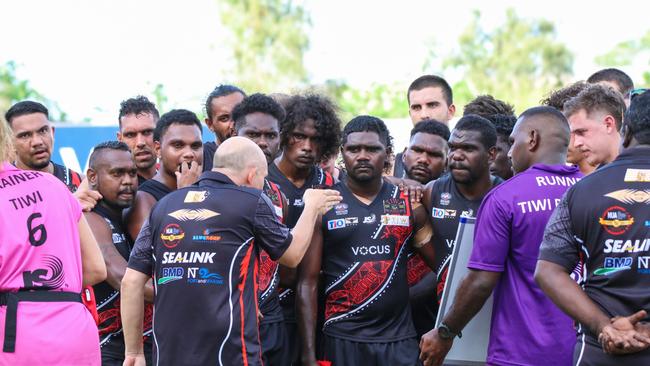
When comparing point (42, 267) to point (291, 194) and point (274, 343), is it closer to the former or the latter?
point (274, 343)

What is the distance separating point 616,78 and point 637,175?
189 inches

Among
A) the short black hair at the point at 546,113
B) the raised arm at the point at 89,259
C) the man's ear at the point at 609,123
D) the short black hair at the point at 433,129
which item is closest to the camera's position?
the raised arm at the point at 89,259

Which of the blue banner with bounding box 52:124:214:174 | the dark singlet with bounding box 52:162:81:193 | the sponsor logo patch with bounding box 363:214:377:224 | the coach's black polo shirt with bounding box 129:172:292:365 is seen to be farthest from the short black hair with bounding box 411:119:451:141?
the blue banner with bounding box 52:124:214:174

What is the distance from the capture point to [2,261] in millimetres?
5148

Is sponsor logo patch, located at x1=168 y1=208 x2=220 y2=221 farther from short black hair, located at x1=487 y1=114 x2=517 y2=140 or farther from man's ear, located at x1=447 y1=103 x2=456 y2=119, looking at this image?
man's ear, located at x1=447 y1=103 x2=456 y2=119

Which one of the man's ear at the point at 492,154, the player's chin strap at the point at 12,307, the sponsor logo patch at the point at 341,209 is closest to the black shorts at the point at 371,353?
the sponsor logo patch at the point at 341,209

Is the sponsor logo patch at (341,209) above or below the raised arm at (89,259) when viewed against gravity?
above

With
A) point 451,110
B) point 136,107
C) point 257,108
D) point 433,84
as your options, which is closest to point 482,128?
point 257,108

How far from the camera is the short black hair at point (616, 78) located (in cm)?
951

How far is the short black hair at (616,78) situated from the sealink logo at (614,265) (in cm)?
480

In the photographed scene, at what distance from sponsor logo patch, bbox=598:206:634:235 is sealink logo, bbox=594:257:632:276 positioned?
0.14m

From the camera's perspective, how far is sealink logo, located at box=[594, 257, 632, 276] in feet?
16.3

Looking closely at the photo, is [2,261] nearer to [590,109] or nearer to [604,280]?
[604,280]

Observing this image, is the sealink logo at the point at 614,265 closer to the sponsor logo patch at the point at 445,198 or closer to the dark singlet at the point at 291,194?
the sponsor logo patch at the point at 445,198
